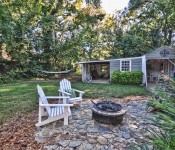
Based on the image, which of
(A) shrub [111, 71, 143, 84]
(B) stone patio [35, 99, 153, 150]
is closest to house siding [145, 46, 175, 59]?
(A) shrub [111, 71, 143, 84]

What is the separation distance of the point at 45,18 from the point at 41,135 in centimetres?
1482

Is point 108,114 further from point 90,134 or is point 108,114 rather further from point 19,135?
point 19,135

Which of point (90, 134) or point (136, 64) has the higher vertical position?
point (136, 64)

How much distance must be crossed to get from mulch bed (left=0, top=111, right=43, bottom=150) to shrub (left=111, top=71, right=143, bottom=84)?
27.0 ft

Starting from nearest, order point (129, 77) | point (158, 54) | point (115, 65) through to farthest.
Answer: point (129, 77) < point (158, 54) < point (115, 65)

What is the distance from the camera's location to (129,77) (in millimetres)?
11703

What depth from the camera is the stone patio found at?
3.32 metres

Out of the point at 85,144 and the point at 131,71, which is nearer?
the point at 85,144

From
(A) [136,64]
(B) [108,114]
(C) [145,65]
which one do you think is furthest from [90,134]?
(A) [136,64]

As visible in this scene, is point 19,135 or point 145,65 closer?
point 19,135

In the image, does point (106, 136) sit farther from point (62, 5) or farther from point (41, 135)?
point (62, 5)

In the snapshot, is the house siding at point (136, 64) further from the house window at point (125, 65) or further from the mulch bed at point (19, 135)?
the mulch bed at point (19, 135)

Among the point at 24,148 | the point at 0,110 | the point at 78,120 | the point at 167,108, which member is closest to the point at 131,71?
the point at 78,120

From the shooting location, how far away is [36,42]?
16.9 metres
